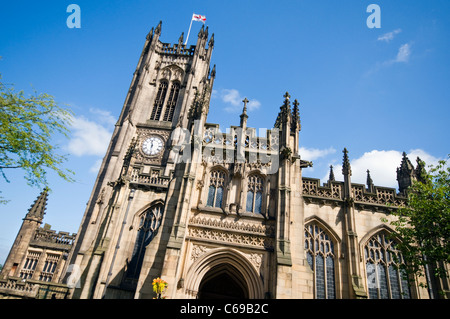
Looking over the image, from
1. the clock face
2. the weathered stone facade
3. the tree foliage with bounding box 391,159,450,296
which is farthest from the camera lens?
the clock face

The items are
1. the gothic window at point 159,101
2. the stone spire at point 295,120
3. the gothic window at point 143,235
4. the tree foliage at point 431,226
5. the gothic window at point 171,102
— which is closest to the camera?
the tree foliage at point 431,226

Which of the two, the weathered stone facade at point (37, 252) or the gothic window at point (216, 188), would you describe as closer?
the gothic window at point (216, 188)

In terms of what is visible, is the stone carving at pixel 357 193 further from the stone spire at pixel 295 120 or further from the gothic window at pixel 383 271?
the stone spire at pixel 295 120

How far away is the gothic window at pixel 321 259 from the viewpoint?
14.8 m

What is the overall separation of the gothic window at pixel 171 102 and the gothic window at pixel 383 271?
1171 inches

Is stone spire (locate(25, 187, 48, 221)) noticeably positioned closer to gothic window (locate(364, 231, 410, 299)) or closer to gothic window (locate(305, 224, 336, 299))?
gothic window (locate(305, 224, 336, 299))

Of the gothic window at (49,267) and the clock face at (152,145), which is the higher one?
the clock face at (152,145)

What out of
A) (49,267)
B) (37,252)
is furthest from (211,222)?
(37,252)

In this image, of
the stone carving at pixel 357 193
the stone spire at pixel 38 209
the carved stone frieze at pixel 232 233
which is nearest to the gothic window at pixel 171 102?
the stone spire at pixel 38 209

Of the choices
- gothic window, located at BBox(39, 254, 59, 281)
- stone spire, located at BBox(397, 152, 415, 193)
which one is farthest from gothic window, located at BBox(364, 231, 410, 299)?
gothic window, located at BBox(39, 254, 59, 281)

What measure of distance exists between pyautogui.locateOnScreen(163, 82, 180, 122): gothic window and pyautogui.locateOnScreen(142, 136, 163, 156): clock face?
4.12 metres

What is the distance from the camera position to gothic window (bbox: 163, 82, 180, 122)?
Result: 38.2 m
